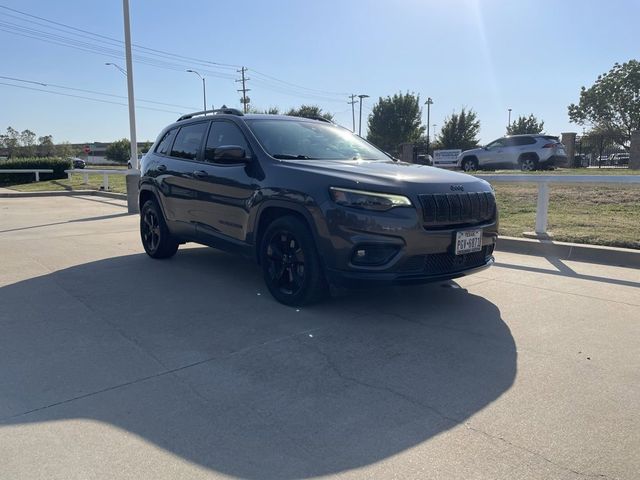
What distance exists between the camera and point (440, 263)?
446 centimetres

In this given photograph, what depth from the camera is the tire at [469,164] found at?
24.0 m

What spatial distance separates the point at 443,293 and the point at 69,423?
3.64 m

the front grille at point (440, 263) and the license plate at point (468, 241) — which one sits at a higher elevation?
the license plate at point (468, 241)

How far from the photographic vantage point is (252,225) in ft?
17.1

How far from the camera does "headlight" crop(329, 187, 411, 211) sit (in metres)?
4.26

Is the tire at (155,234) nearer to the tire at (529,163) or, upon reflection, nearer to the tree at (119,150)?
the tire at (529,163)

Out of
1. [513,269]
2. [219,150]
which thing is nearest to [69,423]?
[219,150]

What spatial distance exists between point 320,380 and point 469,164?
22320 millimetres

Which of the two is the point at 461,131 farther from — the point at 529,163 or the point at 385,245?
the point at 385,245

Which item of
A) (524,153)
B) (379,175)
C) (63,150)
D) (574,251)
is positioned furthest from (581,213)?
(63,150)

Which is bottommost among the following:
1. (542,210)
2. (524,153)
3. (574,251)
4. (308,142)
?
(574,251)

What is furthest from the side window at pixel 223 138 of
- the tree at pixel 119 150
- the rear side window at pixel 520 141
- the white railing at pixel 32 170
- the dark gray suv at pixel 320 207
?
the tree at pixel 119 150

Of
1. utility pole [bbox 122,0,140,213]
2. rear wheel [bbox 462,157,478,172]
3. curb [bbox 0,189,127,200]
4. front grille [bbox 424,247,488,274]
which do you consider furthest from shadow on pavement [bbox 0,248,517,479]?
→ rear wheel [bbox 462,157,478,172]

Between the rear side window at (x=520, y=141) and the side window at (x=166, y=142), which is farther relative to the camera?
the rear side window at (x=520, y=141)
